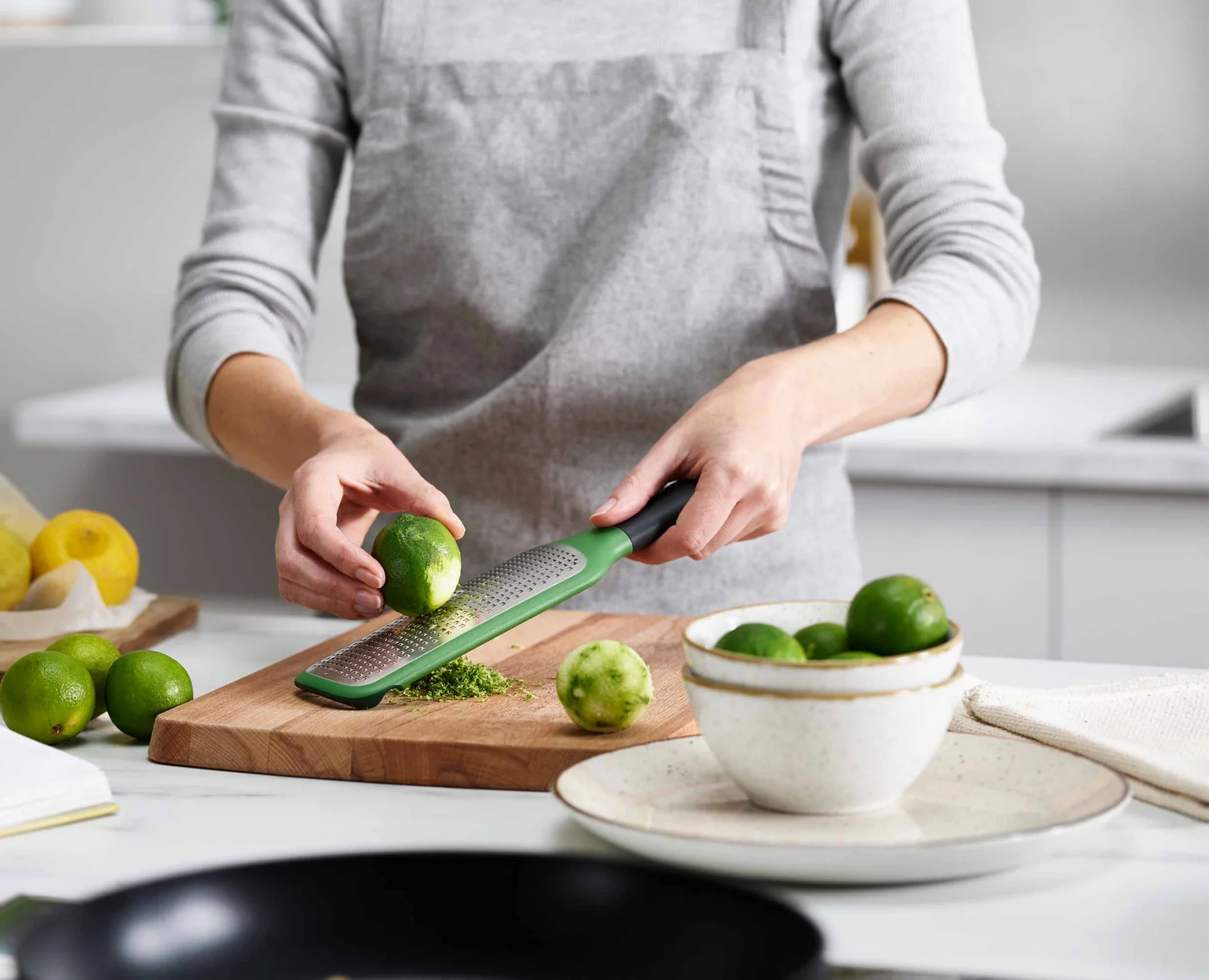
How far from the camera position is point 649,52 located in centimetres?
138

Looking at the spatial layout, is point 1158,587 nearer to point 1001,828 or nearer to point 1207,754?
point 1207,754

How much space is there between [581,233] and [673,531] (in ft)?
1.50

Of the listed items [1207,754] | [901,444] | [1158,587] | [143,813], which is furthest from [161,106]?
[1207,754]

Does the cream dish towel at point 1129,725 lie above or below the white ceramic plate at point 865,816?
below

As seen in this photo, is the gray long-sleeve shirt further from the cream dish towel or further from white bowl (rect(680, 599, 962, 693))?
white bowl (rect(680, 599, 962, 693))

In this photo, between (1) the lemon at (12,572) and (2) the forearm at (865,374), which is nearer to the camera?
(2) the forearm at (865,374)

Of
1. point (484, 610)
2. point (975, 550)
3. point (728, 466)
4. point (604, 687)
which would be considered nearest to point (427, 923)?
point (604, 687)

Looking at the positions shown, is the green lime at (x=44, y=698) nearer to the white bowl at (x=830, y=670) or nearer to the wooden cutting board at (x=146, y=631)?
the wooden cutting board at (x=146, y=631)

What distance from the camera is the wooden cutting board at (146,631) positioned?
1.15 meters

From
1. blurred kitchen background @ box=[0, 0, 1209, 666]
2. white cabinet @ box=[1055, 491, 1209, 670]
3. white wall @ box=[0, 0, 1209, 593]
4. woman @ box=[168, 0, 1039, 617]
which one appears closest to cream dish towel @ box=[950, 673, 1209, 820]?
woman @ box=[168, 0, 1039, 617]

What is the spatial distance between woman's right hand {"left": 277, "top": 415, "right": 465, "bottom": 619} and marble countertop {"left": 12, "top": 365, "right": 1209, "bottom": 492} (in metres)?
0.86

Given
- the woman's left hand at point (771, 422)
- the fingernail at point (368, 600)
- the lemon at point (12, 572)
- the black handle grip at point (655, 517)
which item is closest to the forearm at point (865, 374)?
the woman's left hand at point (771, 422)

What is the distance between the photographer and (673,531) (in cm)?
104

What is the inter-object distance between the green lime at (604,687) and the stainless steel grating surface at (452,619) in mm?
115
